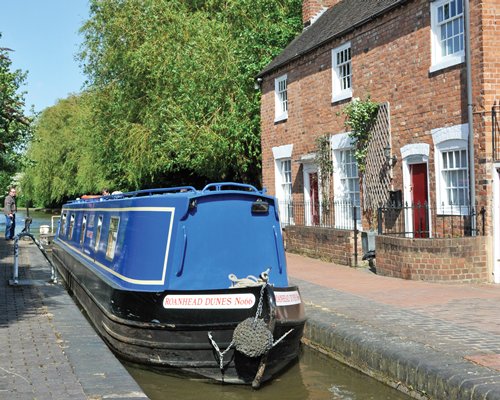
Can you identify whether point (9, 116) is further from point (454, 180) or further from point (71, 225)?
point (454, 180)

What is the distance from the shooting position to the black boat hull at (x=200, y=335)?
7.31 metres

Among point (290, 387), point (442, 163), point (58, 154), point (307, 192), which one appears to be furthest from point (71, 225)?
point (58, 154)

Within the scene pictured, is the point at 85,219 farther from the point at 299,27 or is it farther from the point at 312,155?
the point at 299,27

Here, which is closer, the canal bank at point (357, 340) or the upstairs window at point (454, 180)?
the canal bank at point (357, 340)

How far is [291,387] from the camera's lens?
751cm

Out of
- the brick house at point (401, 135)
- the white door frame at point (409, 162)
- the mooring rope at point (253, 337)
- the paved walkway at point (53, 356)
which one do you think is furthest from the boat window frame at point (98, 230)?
the white door frame at point (409, 162)

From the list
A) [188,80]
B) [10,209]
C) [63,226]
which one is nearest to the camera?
[63,226]

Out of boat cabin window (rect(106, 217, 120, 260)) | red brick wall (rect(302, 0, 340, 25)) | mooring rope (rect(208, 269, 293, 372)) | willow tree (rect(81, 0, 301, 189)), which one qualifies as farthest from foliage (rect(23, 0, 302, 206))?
mooring rope (rect(208, 269, 293, 372))

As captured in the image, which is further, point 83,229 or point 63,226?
point 63,226

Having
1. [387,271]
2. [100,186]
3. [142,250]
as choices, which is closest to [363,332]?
[142,250]

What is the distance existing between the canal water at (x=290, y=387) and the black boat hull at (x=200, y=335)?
0.42 feet

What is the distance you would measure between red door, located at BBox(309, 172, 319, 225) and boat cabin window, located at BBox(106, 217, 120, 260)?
9.95 m

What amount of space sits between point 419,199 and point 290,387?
25.6ft

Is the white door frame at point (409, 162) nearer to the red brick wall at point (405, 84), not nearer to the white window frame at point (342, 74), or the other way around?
the red brick wall at point (405, 84)
